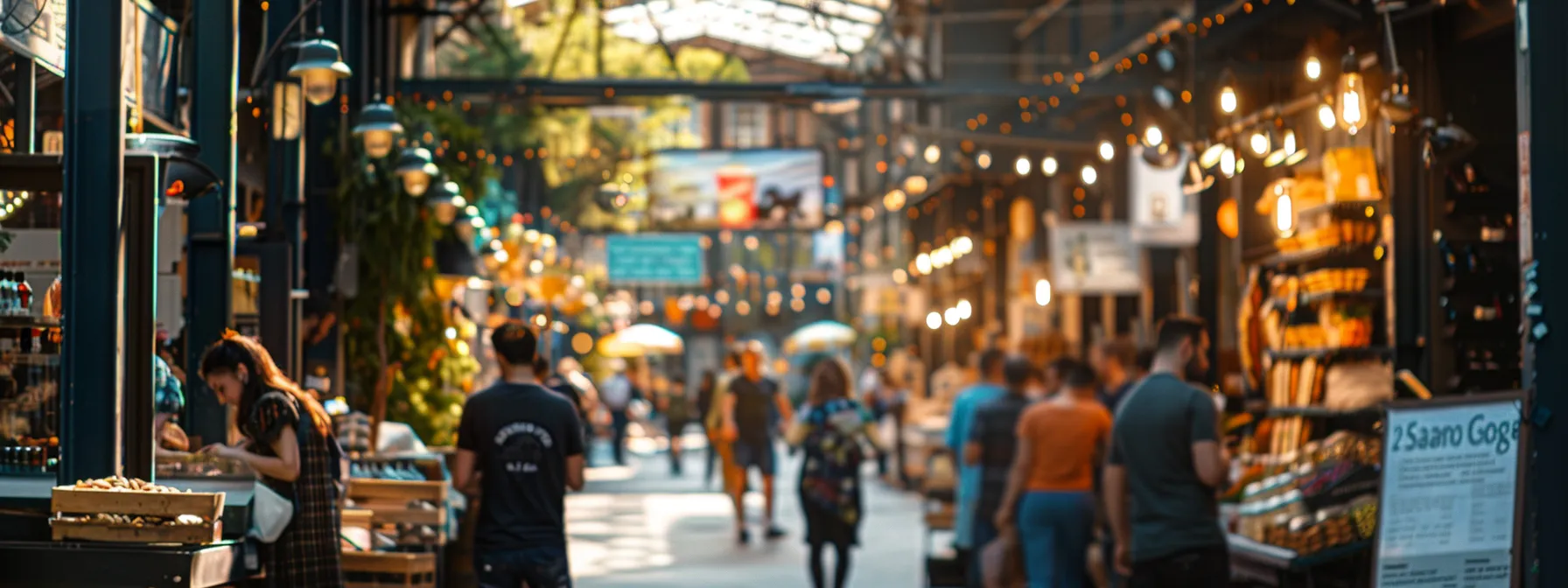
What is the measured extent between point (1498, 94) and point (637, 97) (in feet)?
23.8

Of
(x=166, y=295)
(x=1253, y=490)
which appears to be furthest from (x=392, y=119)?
(x=1253, y=490)

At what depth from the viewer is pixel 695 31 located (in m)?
26.1

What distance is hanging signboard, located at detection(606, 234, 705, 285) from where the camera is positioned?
99.1ft

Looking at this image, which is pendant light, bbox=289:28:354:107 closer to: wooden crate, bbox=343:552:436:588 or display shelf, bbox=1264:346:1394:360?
wooden crate, bbox=343:552:436:588

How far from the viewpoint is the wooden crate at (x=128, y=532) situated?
6219 millimetres

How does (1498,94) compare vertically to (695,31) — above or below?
below

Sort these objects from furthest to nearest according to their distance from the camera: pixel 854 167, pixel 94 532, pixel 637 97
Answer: pixel 854 167, pixel 637 97, pixel 94 532

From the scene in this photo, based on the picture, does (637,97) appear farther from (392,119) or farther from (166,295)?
(166,295)

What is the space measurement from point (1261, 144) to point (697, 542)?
7681 millimetres

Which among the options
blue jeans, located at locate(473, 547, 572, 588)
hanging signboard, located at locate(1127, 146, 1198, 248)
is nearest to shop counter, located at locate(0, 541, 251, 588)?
blue jeans, located at locate(473, 547, 572, 588)

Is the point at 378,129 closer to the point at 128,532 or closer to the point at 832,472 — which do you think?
the point at 832,472

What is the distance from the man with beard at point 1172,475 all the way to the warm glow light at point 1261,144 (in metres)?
3.34

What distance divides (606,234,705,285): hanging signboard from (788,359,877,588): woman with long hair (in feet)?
56.3

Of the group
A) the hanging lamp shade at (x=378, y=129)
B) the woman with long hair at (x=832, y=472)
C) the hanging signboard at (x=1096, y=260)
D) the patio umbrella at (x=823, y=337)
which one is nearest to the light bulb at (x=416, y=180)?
the hanging lamp shade at (x=378, y=129)
